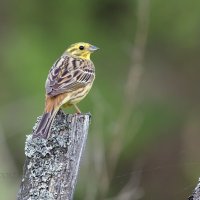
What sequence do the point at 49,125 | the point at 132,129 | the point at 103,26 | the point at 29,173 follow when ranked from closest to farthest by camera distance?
the point at 29,173
the point at 49,125
the point at 132,129
the point at 103,26

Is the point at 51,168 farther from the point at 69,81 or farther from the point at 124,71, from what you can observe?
the point at 124,71

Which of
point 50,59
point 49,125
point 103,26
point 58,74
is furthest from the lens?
point 103,26

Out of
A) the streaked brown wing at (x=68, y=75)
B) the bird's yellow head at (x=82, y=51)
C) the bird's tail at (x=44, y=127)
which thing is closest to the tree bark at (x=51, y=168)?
the bird's tail at (x=44, y=127)

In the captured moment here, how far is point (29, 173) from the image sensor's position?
16.9 feet

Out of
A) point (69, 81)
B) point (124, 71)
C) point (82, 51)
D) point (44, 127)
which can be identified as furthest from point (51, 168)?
point (124, 71)

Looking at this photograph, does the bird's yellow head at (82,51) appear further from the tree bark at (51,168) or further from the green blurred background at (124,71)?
the green blurred background at (124,71)

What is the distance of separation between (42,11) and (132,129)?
4012 millimetres

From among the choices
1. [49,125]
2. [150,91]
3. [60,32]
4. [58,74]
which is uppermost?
[60,32]

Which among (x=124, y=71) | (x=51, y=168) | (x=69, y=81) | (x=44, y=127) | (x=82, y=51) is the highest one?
(x=124, y=71)

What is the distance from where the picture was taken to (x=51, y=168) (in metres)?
5.15

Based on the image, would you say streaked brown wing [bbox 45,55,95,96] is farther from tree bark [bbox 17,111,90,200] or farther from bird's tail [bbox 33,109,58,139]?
tree bark [bbox 17,111,90,200]

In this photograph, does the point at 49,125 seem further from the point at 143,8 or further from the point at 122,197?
the point at 143,8

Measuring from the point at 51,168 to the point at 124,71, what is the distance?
9.24 m

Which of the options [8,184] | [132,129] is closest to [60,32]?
[132,129]
